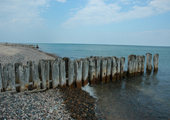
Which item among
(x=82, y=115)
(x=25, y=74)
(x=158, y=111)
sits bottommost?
(x=158, y=111)

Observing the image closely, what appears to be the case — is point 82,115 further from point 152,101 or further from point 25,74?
point 152,101

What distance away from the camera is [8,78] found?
515 centimetres

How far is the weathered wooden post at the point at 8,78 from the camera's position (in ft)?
16.6

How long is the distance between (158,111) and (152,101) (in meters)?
0.98

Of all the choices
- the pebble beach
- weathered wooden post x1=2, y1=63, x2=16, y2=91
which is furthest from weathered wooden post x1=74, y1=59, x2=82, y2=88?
weathered wooden post x1=2, y1=63, x2=16, y2=91

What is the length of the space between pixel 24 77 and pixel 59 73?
1668 millimetres

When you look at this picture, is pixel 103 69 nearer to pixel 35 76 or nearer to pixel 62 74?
pixel 62 74

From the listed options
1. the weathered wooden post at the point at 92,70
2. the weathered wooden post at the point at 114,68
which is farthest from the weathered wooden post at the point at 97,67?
the weathered wooden post at the point at 114,68

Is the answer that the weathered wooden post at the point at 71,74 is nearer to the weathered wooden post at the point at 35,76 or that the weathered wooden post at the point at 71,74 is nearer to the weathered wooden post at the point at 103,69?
the weathered wooden post at the point at 35,76

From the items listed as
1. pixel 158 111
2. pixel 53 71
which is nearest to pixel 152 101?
pixel 158 111

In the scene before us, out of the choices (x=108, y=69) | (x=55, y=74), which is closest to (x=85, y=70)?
(x=55, y=74)

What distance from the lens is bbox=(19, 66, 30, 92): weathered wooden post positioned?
17.5 feet

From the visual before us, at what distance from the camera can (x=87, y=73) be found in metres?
7.32

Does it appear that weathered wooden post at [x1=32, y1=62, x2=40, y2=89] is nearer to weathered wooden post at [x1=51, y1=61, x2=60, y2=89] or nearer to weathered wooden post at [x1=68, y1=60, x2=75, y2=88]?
weathered wooden post at [x1=51, y1=61, x2=60, y2=89]
